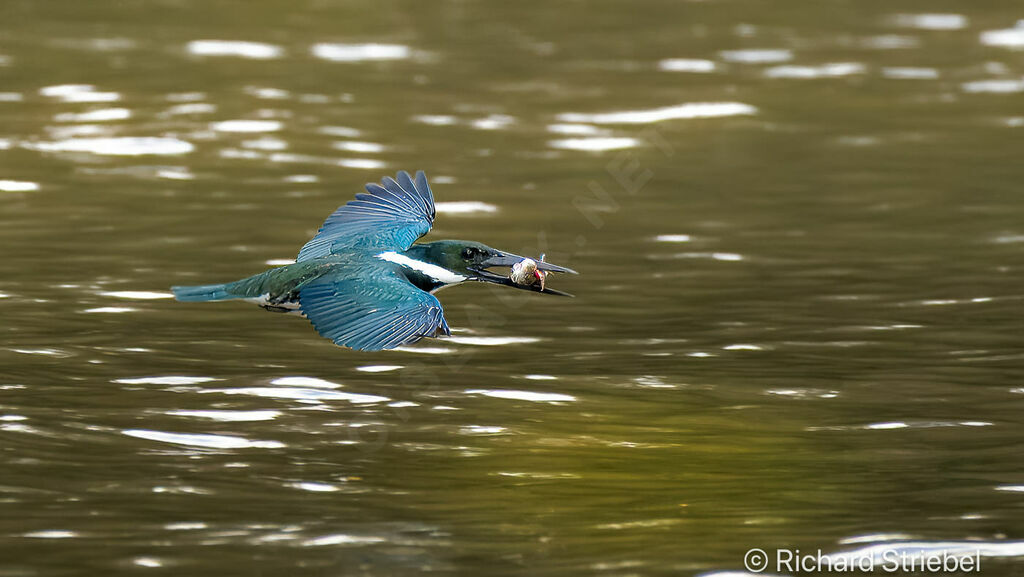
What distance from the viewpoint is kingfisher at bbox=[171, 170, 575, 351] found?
319 inches

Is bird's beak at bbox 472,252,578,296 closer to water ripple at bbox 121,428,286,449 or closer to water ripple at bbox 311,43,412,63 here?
water ripple at bbox 121,428,286,449

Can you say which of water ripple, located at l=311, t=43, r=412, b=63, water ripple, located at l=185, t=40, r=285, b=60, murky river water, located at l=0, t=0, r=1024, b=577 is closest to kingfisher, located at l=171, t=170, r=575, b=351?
murky river water, located at l=0, t=0, r=1024, b=577

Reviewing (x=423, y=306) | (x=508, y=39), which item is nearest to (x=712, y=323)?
(x=423, y=306)

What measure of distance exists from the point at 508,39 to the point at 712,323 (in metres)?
10.8

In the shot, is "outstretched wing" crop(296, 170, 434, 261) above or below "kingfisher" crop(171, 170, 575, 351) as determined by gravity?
above

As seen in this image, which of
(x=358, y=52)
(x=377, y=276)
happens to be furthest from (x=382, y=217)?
(x=358, y=52)

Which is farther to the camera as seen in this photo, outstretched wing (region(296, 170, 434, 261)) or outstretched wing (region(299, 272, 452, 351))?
outstretched wing (region(296, 170, 434, 261))

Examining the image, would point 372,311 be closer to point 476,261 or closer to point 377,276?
point 377,276

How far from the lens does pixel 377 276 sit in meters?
8.65

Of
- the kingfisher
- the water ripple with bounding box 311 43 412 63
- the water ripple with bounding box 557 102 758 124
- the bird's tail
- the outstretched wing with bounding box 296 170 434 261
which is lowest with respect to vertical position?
the bird's tail

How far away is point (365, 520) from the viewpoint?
714 centimetres

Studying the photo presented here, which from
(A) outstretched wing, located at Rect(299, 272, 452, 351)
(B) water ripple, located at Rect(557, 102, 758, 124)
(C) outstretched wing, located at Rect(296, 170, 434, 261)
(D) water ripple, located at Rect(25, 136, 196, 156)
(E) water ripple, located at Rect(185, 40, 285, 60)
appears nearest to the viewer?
(A) outstretched wing, located at Rect(299, 272, 452, 351)

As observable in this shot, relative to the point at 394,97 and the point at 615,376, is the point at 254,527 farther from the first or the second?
the point at 394,97

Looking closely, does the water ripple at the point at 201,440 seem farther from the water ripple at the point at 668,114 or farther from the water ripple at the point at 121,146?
the water ripple at the point at 668,114
